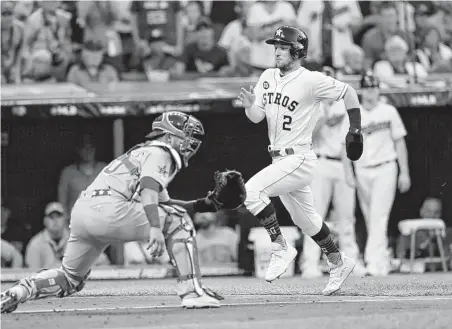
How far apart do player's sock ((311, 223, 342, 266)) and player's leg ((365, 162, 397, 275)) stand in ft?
9.48

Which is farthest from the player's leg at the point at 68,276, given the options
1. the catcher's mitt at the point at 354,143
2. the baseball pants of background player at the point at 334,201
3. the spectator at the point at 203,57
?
the spectator at the point at 203,57

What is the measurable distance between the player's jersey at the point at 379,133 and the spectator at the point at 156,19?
317 centimetres

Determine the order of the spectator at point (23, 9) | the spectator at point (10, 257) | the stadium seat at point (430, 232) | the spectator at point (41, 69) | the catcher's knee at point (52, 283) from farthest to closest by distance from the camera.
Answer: the spectator at point (23, 9)
the spectator at point (41, 69)
the spectator at point (10, 257)
the stadium seat at point (430, 232)
the catcher's knee at point (52, 283)

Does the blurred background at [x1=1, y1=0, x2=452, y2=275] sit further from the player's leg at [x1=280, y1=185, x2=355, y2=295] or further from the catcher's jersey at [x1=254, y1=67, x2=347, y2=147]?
the catcher's jersey at [x1=254, y1=67, x2=347, y2=147]

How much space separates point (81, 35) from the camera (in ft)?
44.4

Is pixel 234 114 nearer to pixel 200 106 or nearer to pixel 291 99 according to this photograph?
pixel 200 106

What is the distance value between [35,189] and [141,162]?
717cm

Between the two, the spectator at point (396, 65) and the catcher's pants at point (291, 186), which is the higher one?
the spectator at point (396, 65)

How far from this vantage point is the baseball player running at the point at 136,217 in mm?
6484

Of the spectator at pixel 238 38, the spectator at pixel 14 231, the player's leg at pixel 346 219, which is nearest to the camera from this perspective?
the player's leg at pixel 346 219

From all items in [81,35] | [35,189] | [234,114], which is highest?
[81,35]

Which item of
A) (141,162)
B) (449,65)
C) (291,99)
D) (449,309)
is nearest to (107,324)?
(141,162)

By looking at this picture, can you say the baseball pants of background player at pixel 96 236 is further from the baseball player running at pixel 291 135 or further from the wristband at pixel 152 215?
the baseball player running at pixel 291 135

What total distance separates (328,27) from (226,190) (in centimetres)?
696
